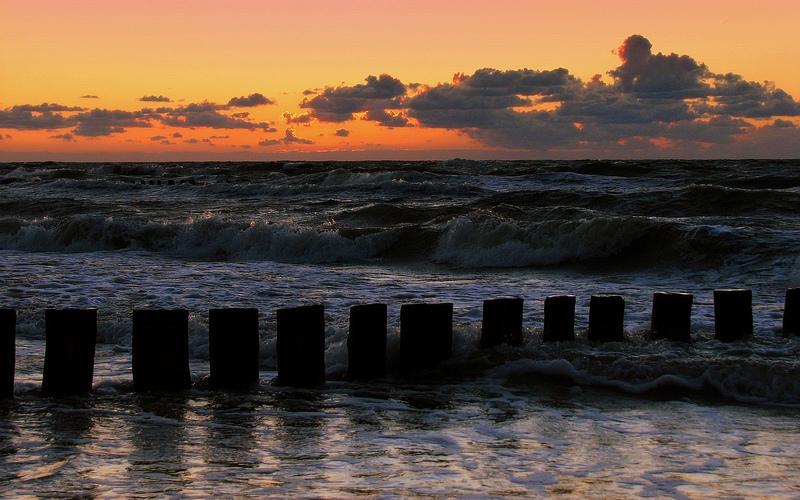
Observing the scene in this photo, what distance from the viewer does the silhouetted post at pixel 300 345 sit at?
5.88 meters

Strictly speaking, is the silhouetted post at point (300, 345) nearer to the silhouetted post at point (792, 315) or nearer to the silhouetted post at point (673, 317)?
the silhouetted post at point (673, 317)

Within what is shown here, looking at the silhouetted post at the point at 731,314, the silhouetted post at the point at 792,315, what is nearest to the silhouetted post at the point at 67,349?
the silhouetted post at the point at 731,314

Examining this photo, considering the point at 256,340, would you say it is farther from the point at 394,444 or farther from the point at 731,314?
the point at 731,314

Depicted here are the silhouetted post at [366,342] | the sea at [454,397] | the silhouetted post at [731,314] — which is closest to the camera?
the sea at [454,397]

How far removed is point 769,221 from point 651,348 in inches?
439

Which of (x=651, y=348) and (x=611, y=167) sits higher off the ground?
(x=611, y=167)

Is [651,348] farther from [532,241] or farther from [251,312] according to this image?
[532,241]

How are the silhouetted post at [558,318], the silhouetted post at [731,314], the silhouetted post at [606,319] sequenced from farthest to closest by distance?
the silhouetted post at [731,314], the silhouetted post at [606,319], the silhouetted post at [558,318]

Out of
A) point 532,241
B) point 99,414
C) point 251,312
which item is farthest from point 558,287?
point 99,414

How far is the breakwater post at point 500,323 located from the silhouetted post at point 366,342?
97 cm

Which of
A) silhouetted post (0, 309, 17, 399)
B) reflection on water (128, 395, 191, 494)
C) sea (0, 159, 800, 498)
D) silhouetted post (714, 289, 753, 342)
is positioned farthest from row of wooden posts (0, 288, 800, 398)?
silhouetted post (714, 289, 753, 342)

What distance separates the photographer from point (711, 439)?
4.80 metres

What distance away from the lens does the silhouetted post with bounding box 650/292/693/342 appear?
700 cm

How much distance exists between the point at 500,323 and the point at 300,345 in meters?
1.76
